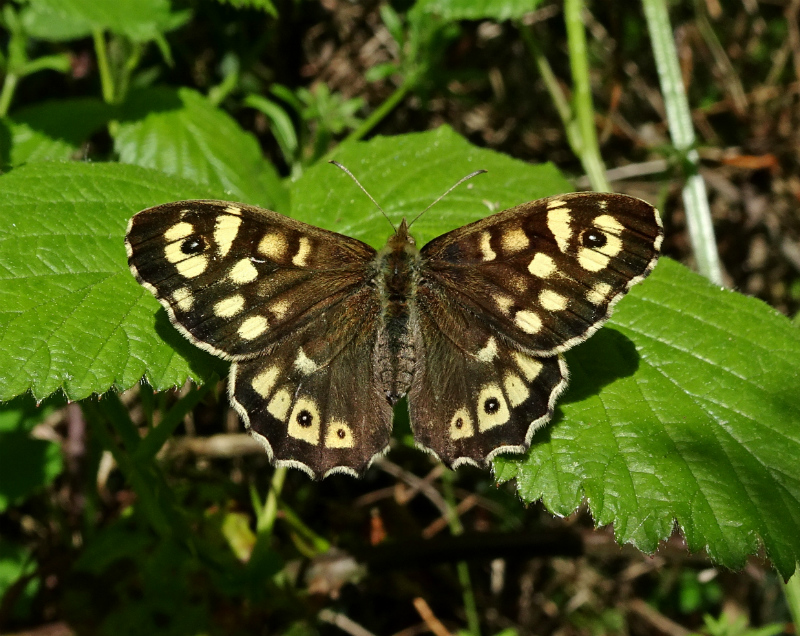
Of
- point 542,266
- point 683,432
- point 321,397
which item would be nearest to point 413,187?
point 542,266

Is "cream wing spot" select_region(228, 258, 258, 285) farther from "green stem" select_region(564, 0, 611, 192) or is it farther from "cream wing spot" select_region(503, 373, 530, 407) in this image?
"green stem" select_region(564, 0, 611, 192)

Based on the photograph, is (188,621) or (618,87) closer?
(188,621)

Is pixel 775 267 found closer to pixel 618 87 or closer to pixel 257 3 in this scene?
pixel 618 87

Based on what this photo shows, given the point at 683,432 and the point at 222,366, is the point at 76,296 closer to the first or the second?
the point at 222,366

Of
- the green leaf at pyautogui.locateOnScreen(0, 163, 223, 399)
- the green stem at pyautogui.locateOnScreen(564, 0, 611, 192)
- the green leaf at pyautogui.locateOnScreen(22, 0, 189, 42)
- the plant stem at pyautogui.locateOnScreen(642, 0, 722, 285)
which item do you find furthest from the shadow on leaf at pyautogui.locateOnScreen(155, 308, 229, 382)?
the plant stem at pyautogui.locateOnScreen(642, 0, 722, 285)

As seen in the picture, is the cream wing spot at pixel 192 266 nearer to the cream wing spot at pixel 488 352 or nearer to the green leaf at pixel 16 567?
the cream wing spot at pixel 488 352

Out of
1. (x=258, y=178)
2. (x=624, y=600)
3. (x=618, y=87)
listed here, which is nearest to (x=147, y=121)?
(x=258, y=178)

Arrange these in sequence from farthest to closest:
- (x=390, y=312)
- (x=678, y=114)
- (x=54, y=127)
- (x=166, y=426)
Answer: (x=678, y=114), (x=54, y=127), (x=166, y=426), (x=390, y=312)
